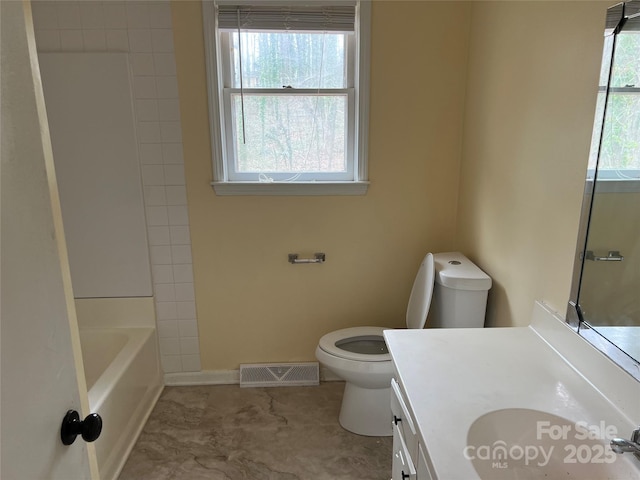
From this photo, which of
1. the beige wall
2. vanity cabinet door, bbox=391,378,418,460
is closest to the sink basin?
vanity cabinet door, bbox=391,378,418,460

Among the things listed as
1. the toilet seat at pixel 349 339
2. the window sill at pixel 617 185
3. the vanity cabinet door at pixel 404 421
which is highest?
the window sill at pixel 617 185

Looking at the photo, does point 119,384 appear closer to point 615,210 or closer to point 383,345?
point 383,345

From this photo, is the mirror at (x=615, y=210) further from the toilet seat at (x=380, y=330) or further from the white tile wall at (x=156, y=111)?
the white tile wall at (x=156, y=111)

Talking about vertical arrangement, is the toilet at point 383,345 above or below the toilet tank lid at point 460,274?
below

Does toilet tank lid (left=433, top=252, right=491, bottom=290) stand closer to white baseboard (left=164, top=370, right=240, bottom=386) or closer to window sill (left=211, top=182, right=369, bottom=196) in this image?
window sill (left=211, top=182, right=369, bottom=196)

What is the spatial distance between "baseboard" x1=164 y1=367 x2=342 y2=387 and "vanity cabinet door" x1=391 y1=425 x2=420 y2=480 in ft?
4.05

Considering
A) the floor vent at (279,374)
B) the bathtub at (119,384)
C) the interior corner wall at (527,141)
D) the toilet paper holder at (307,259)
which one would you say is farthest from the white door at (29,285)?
the floor vent at (279,374)

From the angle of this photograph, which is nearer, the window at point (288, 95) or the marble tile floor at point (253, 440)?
the marble tile floor at point (253, 440)

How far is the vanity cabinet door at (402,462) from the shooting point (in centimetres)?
122

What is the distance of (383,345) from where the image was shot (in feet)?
7.73

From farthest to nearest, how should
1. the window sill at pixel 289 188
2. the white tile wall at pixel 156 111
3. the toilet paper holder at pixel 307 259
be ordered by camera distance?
the toilet paper holder at pixel 307 259, the window sill at pixel 289 188, the white tile wall at pixel 156 111

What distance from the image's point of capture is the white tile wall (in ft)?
7.15

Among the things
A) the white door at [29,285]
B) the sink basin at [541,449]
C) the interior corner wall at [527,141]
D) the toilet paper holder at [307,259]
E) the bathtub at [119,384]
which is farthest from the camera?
the toilet paper holder at [307,259]

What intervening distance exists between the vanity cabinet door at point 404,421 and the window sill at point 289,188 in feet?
4.03
